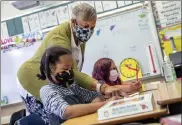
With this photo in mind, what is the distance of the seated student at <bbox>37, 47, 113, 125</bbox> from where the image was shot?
1.20m

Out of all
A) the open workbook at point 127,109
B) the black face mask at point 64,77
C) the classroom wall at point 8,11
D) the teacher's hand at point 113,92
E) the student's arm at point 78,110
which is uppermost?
the classroom wall at point 8,11

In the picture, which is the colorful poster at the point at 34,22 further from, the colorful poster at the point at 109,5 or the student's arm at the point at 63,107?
the student's arm at the point at 63,107

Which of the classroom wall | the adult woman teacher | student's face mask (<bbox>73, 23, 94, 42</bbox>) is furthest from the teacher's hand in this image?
the classroom wall

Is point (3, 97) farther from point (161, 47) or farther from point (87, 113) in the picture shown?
point (87, 113)

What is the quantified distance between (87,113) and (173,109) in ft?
1.46

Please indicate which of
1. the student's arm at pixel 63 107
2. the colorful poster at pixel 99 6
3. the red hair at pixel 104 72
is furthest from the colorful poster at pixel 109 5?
the student's arm at pixel 63 107

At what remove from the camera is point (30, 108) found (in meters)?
1.80

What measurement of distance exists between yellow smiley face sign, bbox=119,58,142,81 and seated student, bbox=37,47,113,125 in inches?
60.1

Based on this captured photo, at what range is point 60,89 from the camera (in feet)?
4.54

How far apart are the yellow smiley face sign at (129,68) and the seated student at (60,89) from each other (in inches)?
60.1

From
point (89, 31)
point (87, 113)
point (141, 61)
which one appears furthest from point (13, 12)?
point (87, 113)

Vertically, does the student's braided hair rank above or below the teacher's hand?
above

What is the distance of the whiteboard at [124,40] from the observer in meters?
2.97

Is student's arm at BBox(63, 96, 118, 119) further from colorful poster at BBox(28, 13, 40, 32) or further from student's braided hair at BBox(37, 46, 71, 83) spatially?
colorful poster at BBox(28, 13, 40, 32)
